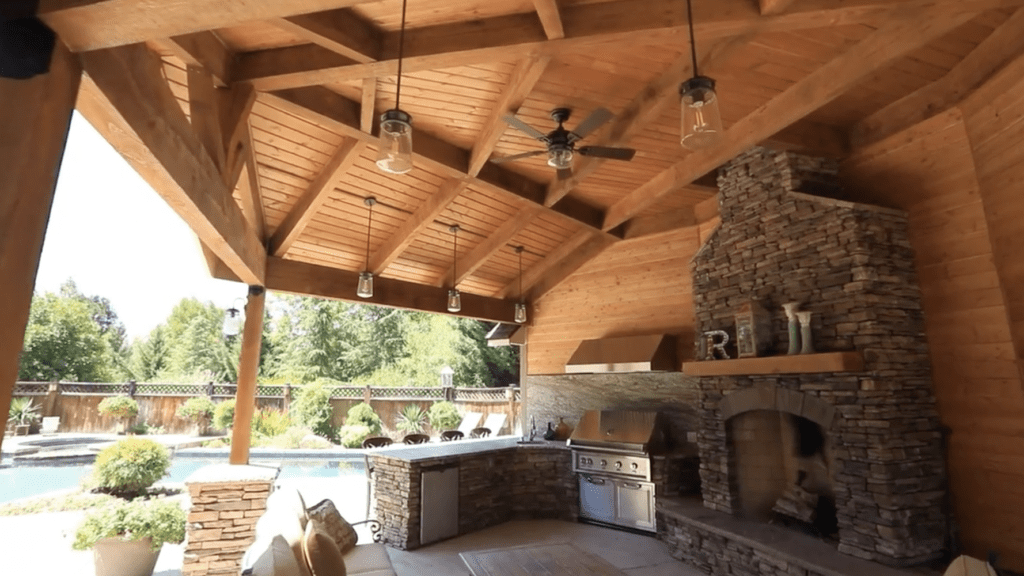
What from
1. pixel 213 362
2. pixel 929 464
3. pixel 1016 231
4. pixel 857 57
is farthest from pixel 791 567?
pixel 213 362

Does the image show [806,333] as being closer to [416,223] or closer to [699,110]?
[699,110]

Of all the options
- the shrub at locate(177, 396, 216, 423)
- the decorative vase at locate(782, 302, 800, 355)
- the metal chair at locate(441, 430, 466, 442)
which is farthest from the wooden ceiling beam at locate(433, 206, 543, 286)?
the shrub at locate(177, 396, 216, 423)

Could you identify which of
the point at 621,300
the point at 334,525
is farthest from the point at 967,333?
the point at 334,525

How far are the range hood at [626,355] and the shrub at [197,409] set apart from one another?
10160mm

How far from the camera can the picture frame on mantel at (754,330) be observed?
14.6 ft

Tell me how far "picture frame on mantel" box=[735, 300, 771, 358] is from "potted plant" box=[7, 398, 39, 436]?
15.5 m

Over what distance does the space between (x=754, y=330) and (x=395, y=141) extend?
360 centimetres

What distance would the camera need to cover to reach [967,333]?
3.61 metres

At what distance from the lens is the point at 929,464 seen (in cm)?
362

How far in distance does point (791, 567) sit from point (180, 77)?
5742 millimetres

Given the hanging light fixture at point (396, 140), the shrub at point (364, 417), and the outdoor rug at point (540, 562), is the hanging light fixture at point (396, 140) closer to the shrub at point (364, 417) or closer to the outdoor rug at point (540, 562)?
the outdoor rug at point (540, 562)

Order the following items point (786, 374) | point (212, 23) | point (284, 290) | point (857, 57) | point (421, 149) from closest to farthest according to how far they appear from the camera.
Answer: point (212, 23), point (857, 57), point (786, 374), point (421, 149), point (284, 290)

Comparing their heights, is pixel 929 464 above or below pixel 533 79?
below

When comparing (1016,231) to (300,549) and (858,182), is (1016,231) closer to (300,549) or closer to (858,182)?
(858,182)
